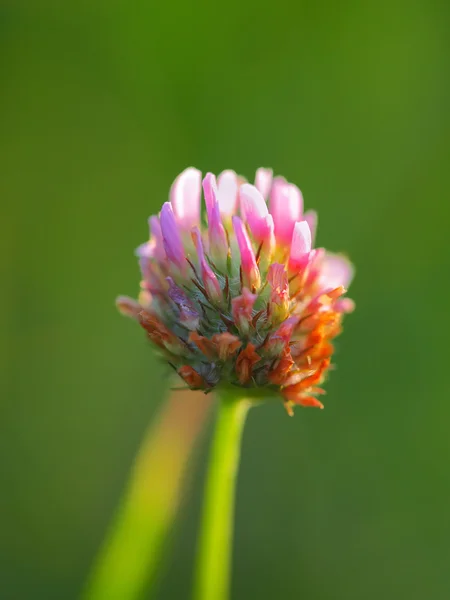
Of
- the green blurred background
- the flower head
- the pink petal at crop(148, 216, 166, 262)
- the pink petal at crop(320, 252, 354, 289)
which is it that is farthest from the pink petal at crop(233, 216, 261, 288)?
the green blurred background

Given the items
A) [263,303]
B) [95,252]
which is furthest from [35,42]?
[263,303]

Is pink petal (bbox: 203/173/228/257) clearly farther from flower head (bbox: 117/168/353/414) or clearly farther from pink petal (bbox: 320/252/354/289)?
pink petal (bbox: 320/252/354/289)

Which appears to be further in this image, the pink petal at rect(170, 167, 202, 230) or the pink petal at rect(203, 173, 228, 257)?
the pink petal at rect(170, 167, 202, 230)

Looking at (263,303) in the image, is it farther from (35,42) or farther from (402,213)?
(35,42)

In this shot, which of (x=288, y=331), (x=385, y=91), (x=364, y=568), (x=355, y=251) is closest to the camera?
(x=288, y=331)

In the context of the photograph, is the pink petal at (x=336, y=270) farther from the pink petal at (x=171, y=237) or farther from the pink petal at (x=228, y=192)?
the pink petal at (x=171, y=237)

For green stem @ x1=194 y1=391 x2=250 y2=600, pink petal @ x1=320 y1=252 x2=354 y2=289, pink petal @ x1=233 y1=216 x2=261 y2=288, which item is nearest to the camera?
pink petal @ x1=233 y1=216 x2=261 y2=288

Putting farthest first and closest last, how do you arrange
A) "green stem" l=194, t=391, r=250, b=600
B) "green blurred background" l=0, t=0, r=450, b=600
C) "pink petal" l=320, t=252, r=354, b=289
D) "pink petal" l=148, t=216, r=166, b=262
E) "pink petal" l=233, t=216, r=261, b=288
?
"green blurred background" l=0, t=0, r=450, b=600 → "pink petal" l=320, t=252, r=354, b=289 → "pink petal" l=148, t=216, r=166, b=262 → "green stem" l=194, t=391, r=250, b=600 → "pink petal" l=233, t=216, r=261, b=288

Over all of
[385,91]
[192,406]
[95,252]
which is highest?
[385,91]
